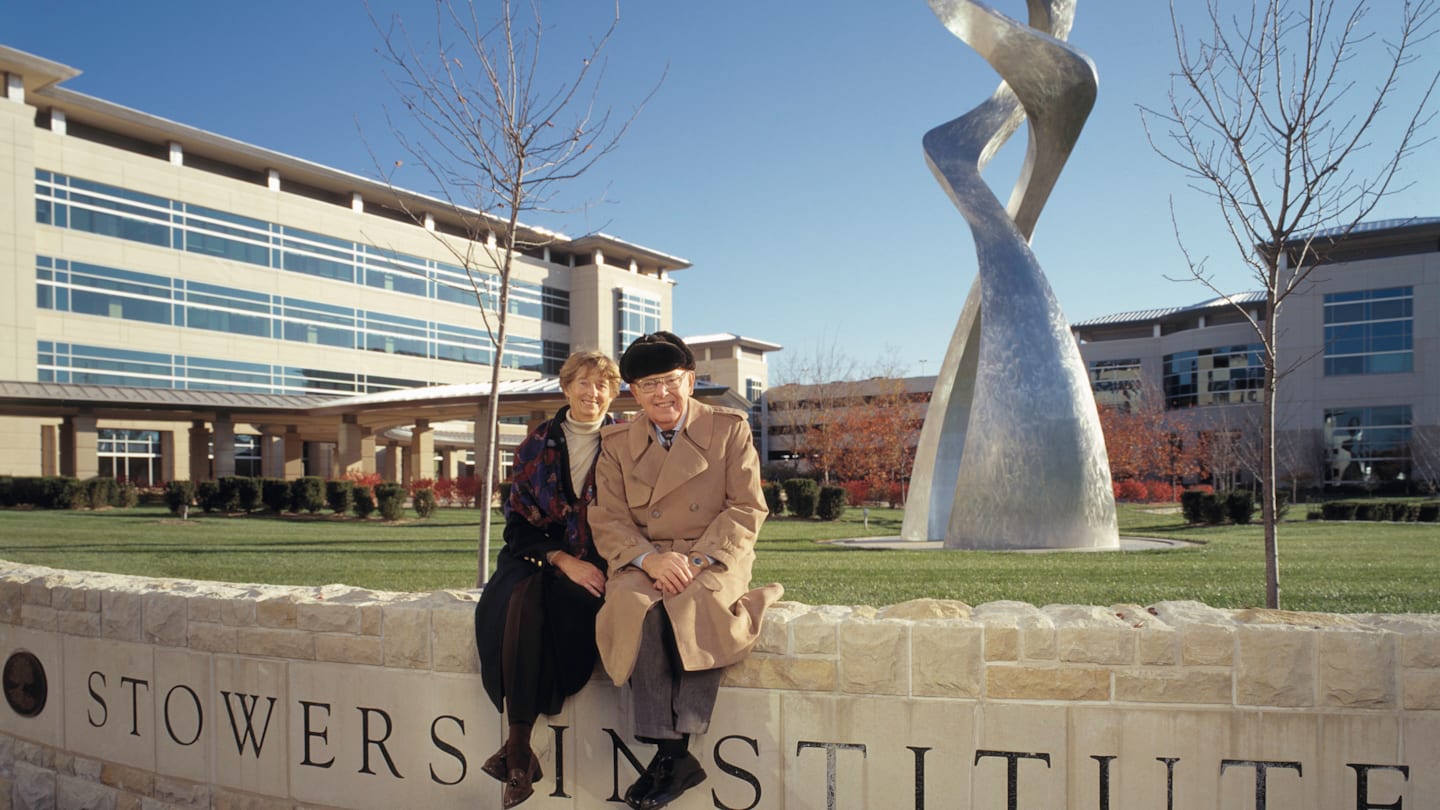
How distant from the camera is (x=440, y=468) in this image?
62.3 metres

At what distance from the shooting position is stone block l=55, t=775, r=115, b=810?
199 inches

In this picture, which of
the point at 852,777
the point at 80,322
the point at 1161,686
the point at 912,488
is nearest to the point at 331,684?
the point at 852,777

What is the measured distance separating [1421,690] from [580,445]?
10.8 ft

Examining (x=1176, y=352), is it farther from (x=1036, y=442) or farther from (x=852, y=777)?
(x=852, y=777)

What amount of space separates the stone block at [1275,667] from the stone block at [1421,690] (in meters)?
0.30

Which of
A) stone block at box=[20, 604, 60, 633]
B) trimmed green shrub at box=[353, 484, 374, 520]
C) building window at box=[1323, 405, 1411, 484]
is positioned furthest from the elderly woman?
building window at box=[1323, 405, 1411, 484]

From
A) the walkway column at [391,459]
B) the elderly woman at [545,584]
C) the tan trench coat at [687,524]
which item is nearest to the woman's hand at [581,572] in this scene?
the elderly woman at [545,584]

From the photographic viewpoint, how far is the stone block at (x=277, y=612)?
15.1ft

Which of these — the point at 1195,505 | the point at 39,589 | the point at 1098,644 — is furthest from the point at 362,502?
the point at 1098,644

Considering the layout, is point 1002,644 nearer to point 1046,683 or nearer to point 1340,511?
point 1046,683

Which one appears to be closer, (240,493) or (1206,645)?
(1206,645)

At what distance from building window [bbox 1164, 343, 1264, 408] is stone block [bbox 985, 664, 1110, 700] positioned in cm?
5493

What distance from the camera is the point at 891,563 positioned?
41.9 ft

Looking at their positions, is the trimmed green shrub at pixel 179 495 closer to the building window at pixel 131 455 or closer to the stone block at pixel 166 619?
the stone block at pixel 166 619
